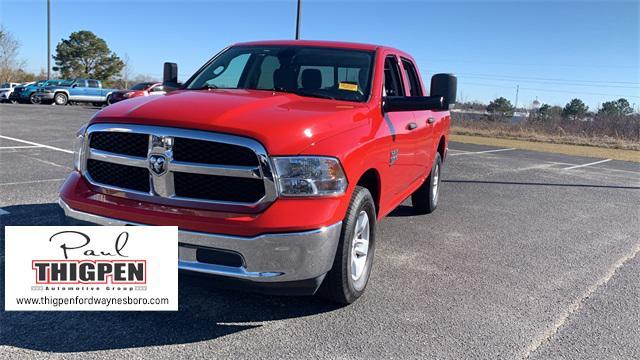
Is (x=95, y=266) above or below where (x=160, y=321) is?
above

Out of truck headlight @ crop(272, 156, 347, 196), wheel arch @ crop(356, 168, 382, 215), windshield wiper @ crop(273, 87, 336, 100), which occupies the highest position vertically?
windshield wiper @ crop(273, 87, 336, 100)

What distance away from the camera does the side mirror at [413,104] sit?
3.92 m

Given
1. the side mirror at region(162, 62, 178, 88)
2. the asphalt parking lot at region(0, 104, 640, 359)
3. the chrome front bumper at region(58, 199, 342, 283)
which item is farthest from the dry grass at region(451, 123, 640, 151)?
the chrome front bumper at region(58, 199, 342, 283)

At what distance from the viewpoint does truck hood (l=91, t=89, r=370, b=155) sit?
2.98 m

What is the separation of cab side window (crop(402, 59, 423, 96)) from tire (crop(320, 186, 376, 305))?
2315 mm

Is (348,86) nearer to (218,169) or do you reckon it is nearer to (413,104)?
(413,104)

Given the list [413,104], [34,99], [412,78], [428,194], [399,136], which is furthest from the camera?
[34,99]

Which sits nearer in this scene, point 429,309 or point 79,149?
point 79,149

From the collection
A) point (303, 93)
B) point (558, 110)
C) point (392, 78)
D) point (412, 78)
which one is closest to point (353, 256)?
point (303, 93)

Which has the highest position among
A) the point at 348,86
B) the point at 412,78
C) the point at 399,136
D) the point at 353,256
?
the point at 412,78

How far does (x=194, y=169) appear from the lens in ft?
9.70

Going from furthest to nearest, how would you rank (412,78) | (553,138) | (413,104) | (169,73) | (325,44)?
(553,138) → (412,78) → (169,73) → (325,44) → (413,104)

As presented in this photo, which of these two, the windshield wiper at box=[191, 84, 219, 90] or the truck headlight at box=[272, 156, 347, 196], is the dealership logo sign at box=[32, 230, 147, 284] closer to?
the truck headlight at box=[272, 156, 347, 196]

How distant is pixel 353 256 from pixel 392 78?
2.08 metres
